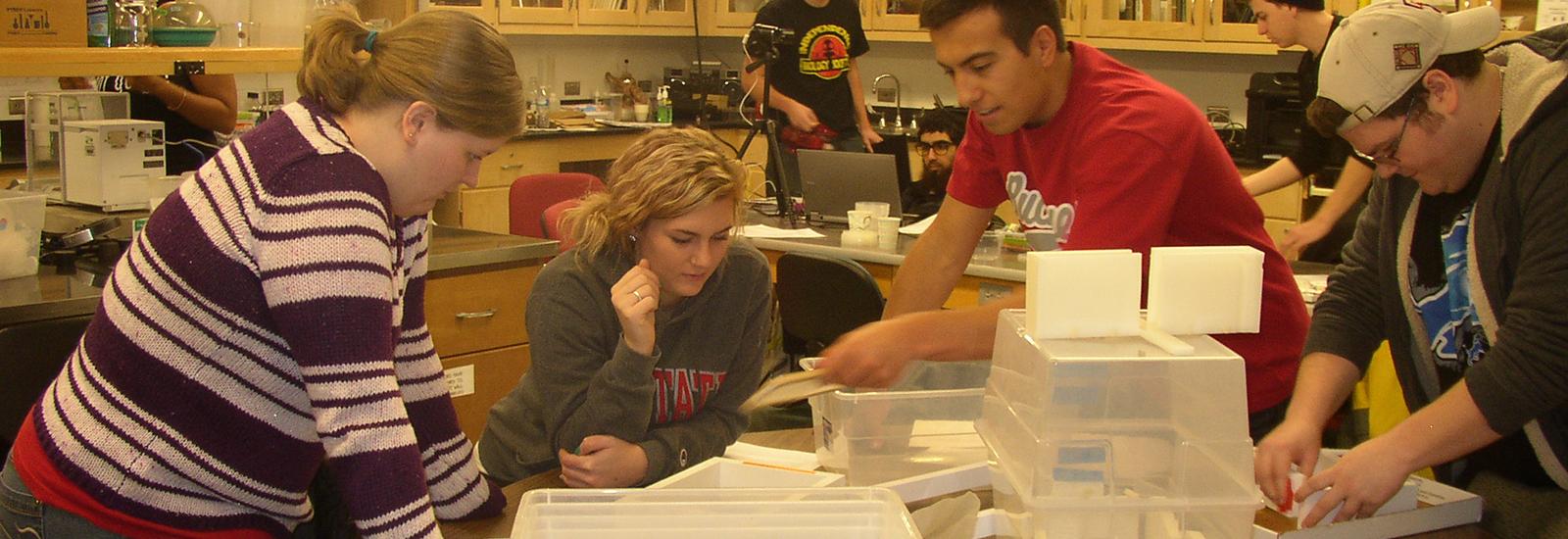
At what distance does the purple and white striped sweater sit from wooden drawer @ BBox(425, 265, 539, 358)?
1.65 m

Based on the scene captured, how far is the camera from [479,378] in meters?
3.30

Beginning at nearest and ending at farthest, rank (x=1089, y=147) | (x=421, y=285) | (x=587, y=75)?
1. (x=421, y=285)
2. (x=1089, y=147)
3. (x=587, y=75)

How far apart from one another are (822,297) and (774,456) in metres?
1.84

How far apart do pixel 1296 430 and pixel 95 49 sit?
257 cm

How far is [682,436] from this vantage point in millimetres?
1840

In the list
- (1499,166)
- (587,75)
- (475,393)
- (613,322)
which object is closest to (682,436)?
(613,322)

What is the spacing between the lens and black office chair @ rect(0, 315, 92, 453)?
6.83ft

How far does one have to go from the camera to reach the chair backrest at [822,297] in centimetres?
335

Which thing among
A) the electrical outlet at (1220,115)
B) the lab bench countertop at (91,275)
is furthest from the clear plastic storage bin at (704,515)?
the electrical outlet at (1220,115)

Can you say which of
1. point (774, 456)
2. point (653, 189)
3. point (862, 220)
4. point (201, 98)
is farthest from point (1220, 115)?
point (774, 456)

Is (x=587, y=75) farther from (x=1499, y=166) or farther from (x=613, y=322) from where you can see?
(x=1499, y=166)

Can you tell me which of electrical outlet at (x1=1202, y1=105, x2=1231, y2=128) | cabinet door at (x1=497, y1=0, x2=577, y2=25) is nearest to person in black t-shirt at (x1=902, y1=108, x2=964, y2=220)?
electrical outlet at (x1=1202, y1=105, x2=1231, y2=128)

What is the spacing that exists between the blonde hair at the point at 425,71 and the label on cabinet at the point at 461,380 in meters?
1.83

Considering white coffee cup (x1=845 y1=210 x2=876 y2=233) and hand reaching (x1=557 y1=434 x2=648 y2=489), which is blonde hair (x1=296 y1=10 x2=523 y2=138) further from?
white coffee cup (x1=845 y1=210 x2=876 y2=233)
